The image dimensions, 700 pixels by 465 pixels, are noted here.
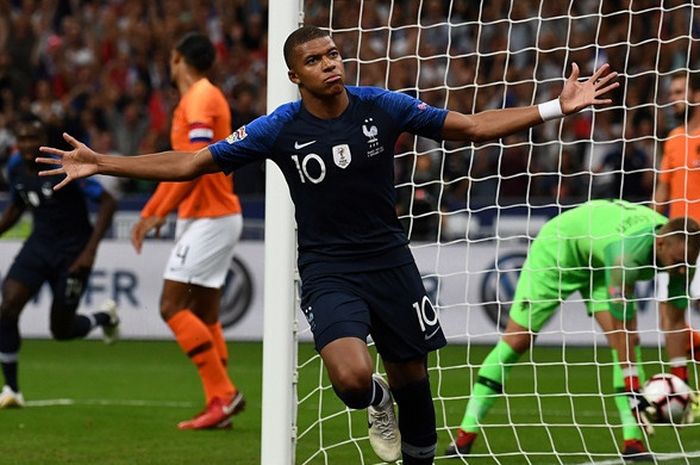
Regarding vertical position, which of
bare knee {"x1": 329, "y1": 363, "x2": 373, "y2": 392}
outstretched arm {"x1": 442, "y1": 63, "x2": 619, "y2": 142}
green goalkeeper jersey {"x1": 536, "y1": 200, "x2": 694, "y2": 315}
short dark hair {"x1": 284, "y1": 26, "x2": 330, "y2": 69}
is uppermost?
short dark hair {"x1": 284, "y1": 26, "x2": 330, "y2": 69}

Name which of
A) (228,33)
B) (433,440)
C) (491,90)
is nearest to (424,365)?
(433,440)

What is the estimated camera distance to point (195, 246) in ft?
30.0

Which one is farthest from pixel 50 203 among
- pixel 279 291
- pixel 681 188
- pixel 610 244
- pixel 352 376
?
pixel 352 376

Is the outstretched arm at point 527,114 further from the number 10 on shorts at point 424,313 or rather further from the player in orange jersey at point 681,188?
the player in orange jersey at point 681,188

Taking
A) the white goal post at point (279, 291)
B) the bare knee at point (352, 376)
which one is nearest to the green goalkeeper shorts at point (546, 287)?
the white goal post at point (279, 291)

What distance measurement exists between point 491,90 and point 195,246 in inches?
324

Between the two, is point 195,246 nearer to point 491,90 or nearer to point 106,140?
point 491,90

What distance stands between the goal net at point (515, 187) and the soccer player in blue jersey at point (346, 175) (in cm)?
205

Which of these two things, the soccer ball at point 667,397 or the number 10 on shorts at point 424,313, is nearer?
the number 10 on shorts at point 424,313

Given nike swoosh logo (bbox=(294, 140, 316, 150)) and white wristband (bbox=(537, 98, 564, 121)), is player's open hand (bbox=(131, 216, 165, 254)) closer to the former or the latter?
nike swoosh logo (bbox=(294, 140, 316, 150))

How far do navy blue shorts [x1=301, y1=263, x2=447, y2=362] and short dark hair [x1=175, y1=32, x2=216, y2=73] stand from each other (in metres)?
3.41

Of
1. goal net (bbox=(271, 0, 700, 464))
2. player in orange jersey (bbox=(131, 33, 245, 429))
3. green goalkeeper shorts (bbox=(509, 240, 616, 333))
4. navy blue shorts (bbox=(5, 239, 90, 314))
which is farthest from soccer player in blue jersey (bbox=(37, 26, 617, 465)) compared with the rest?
navy blue shorts (bbox=(5, 239, 90, 314))

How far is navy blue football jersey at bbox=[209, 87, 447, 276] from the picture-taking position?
19.8 feet

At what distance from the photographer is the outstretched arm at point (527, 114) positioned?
5.84 metres
